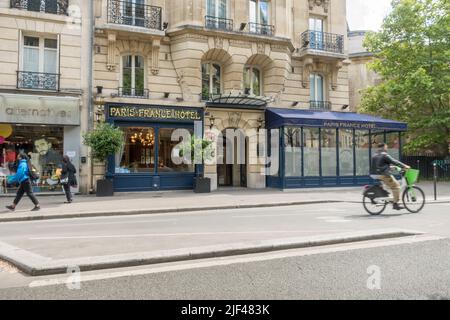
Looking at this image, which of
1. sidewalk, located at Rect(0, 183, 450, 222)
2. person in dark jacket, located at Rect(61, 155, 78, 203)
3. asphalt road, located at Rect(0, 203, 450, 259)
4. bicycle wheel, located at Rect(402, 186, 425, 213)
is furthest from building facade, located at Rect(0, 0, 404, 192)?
bicycle wheel, located at Rect(402, 186, 425, 213)

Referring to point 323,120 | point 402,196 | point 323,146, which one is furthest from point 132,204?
point 323,146

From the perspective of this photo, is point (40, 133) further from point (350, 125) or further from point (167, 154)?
point (350, 125)

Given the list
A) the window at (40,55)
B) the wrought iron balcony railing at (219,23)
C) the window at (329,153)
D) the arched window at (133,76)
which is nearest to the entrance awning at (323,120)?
the window at (329,153)

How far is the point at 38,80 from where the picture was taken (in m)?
16.3

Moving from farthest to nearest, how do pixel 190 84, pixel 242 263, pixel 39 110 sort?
1. pixel 190 84
2. pixel 39 110
3. pixel 242 263

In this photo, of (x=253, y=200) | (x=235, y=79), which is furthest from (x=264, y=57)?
(x=253, y=200)

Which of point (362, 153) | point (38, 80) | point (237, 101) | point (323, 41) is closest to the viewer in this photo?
point (38, 80)

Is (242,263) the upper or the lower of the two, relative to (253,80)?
lower

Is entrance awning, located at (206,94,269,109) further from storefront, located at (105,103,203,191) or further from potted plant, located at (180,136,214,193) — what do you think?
potted plant, located at (180,136,214,193)

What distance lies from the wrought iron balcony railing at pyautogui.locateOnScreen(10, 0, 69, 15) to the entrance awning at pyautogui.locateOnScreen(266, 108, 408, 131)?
10377 millimetres

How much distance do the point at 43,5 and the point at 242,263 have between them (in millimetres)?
15597

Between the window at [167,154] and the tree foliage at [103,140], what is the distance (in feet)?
8.85

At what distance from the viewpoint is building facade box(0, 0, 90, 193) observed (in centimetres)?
1585
